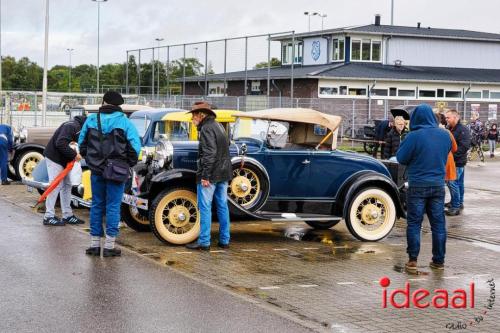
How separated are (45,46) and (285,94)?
1729cm

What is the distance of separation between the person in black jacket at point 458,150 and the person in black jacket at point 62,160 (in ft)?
21.6

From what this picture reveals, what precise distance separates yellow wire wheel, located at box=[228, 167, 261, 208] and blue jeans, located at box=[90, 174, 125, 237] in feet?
5.98

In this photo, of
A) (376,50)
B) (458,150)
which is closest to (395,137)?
(458,150)

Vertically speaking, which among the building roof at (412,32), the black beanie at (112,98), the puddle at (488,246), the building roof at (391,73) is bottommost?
the puddle at (488,246)

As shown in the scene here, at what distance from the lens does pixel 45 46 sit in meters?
30.4

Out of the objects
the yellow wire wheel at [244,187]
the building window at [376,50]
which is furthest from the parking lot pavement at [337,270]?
the building window at [376,50]

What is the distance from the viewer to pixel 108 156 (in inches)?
388

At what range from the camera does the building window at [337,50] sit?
167 ft

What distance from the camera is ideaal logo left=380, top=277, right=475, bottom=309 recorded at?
25.7ft

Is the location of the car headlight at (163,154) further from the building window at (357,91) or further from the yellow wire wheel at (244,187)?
the building window at (357,91)

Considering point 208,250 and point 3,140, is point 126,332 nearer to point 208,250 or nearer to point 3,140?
point 208,250

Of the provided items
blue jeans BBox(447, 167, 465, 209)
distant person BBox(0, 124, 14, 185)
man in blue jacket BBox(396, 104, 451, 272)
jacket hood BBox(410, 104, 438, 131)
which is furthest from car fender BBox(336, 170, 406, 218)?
distant person BBox(0, 124, 14, 185)

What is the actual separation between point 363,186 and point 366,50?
134 feet

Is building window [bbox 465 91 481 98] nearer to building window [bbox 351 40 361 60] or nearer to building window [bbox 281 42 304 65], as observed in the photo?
building window [bbox 351 40 361 60]
